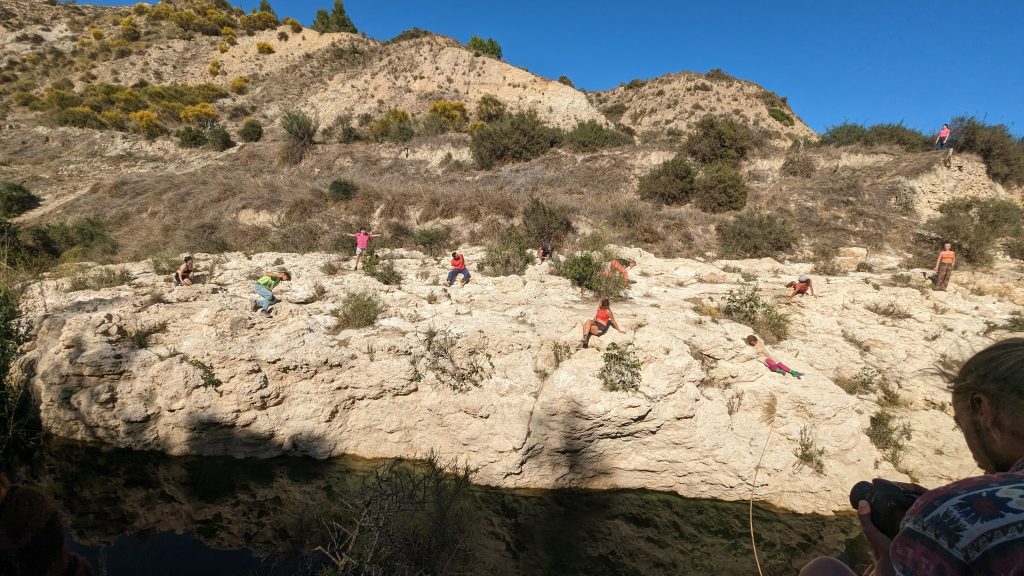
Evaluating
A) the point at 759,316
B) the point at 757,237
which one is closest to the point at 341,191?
the point at 759,316

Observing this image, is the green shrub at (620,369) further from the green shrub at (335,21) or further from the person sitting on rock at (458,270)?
the green shrub at (335,21)

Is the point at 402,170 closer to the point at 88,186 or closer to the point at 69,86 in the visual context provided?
the point at 88,186

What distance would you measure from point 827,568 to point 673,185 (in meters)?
15.4

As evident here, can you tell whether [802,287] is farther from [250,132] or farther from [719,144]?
[250,132]

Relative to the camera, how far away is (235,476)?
5.43 m

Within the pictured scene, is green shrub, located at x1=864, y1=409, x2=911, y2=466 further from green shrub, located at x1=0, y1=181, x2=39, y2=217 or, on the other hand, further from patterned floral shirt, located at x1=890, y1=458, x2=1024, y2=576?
green shrub, located at x1=0, y1=181, x2=39, y2=217

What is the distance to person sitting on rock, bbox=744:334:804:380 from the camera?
6145mm

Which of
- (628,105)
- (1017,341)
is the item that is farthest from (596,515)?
(628,105)

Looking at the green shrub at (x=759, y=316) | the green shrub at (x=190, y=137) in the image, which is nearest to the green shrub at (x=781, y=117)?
the green shrub at (x=759, y=316)

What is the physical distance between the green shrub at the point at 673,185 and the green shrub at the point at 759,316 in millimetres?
8673

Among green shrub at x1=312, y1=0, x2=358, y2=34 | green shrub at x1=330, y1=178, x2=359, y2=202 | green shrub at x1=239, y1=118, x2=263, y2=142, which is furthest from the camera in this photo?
green shrub at x1=312, y1=0, x2=358, y2=34

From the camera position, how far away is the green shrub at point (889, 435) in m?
5.62

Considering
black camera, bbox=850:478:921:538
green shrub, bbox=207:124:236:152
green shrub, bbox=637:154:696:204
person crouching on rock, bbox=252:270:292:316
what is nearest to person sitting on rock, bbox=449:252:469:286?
person crouching on rock, bbox=252:270:292:316

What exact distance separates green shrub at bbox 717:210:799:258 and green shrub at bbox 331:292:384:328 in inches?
416
